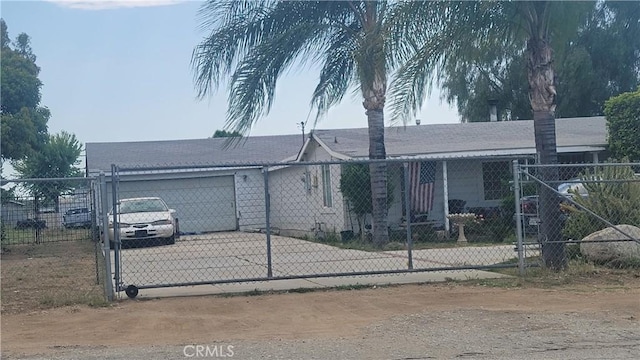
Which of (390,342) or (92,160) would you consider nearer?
(390,342)

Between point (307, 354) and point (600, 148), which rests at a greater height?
point (600, 148)

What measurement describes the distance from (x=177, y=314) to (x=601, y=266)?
6.86m

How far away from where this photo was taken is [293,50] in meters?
15.3

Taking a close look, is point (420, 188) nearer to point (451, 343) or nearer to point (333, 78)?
point (333, 78)

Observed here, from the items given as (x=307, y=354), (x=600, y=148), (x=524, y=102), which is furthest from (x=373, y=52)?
(x=524, y=102)

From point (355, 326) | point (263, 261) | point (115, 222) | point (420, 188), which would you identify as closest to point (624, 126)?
point (420, 188)

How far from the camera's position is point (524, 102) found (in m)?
39.8

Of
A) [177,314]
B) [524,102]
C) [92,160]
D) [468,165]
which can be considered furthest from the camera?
[524,102]

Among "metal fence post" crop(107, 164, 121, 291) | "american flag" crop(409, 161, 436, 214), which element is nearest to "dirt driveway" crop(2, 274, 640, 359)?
"metal fence post" crop(107, 164, 121, 291)

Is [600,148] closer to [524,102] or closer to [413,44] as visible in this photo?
[413,44]

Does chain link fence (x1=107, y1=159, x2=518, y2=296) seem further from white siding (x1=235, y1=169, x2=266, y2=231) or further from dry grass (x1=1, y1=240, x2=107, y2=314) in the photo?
dry grass (x1=1, y1=240, x2=107, y2=314)

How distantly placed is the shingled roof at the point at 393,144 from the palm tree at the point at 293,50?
217 centimetres

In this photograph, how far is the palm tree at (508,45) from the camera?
38.0ft

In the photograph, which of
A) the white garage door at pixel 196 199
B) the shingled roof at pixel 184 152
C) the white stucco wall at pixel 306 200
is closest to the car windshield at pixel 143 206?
the white garage door at pixel 196 199
